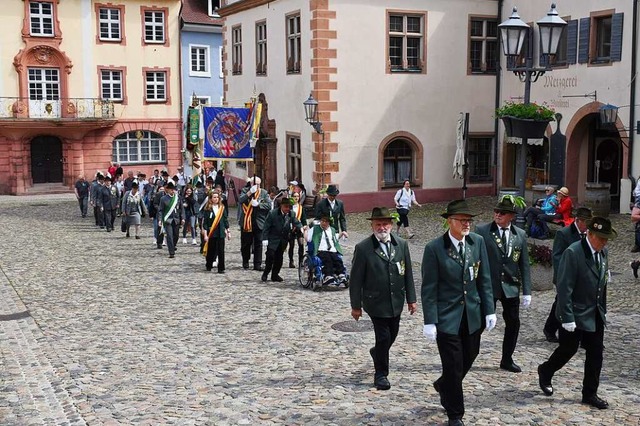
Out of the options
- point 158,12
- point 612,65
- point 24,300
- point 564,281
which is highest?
point 158,12

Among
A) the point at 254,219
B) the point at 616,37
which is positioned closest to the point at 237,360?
the point at 254,219

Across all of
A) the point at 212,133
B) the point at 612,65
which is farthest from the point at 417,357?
the point at 212,133

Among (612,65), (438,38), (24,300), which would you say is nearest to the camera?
(24,300)

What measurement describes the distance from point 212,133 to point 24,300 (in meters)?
14.0

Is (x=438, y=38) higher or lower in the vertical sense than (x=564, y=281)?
higher

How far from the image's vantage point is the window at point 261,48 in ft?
102

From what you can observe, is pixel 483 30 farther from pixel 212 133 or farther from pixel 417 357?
pixel 417 357

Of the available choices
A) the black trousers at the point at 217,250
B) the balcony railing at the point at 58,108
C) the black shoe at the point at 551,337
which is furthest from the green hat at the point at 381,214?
the balcony railing at the point at 58,108

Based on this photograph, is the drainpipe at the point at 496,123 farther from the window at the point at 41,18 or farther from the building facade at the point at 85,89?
the window at the point at 41,18

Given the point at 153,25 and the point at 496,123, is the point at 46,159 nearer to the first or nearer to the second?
the point at 153,25

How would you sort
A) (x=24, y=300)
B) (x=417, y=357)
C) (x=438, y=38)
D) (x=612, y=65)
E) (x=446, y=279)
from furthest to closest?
(x=438, y=38), (x=612, y=65), (x=24, y=300), (x=417, y=357), (x=446, y=279)

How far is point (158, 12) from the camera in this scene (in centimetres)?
4416

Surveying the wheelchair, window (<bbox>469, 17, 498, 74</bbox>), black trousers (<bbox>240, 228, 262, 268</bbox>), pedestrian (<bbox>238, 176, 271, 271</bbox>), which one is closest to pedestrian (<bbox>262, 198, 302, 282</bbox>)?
the wheelchair

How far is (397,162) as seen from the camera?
2784 centimetres
